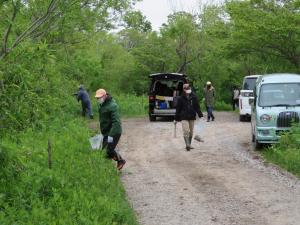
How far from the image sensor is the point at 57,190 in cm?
832

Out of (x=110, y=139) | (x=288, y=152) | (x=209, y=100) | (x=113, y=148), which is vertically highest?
(x=209, y=100)

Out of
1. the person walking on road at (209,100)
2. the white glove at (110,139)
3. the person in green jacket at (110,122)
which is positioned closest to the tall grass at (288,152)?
the person in green jacket at (110,122)

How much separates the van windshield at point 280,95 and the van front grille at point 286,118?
53 centimetres

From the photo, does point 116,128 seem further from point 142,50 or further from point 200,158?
point 142,50

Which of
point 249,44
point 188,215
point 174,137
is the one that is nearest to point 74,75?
point 249,44

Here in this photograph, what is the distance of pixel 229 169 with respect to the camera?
12.5 meters

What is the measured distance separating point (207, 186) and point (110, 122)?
2.55m

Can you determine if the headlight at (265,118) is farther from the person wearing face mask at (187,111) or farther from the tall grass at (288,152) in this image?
the person wearing face mask at (187,111)

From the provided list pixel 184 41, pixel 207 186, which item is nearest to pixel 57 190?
pixel 207 186

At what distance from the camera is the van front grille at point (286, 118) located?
48.7 feet

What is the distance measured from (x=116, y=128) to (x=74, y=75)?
19021 millimetres

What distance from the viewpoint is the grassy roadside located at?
7.20 m

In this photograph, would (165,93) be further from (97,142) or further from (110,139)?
(110,139)

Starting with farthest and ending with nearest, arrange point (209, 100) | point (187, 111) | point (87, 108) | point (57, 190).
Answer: point (87, 108) → point (209, 100) → point (187, 111) → point (57, 190)
